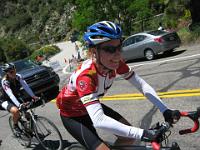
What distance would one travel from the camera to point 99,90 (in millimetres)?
4352

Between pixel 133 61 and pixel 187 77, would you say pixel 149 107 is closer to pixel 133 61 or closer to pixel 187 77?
pixel 187 77

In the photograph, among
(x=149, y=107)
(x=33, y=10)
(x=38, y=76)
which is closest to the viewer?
(x=149, y=107)

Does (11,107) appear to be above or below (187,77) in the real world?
above

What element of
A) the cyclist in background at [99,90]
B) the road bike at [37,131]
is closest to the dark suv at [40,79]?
the road bike at [37,131]

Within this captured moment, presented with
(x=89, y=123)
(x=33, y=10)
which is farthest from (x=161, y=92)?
(x=33, y=10)

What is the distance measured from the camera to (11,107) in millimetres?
8867

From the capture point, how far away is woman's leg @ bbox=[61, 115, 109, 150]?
4.47m

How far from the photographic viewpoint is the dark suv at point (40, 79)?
1546 cm

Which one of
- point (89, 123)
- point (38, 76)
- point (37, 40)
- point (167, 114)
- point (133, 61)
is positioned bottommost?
point (37, 40)

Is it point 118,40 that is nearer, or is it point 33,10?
point 118,40

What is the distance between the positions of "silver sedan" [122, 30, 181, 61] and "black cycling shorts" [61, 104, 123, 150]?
16.4 m

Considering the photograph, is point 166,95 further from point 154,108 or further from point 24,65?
point 24,65

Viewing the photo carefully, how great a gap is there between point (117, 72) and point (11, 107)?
15.5ft

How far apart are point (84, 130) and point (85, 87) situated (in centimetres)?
78
